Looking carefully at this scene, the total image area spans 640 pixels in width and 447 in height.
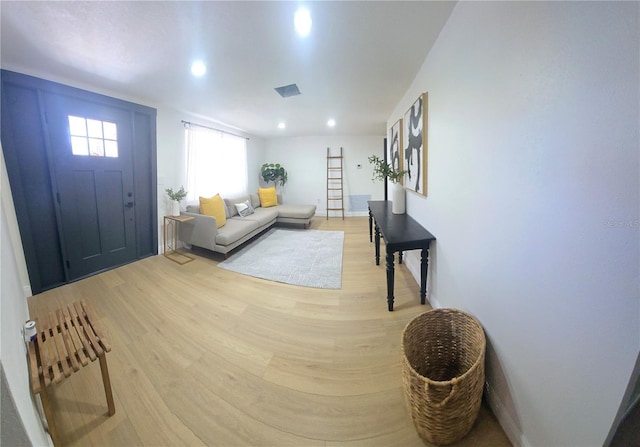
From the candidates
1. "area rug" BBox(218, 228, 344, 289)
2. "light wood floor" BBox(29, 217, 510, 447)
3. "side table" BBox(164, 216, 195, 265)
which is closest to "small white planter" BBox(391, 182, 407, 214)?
"light wood floor" BBox(29, 217, 510, 447)

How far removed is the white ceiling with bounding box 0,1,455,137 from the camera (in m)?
1.41

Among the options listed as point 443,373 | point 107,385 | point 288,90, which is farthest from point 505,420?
point 288,90

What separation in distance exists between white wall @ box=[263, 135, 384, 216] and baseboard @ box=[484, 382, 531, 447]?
5.33m

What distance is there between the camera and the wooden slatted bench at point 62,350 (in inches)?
37.5

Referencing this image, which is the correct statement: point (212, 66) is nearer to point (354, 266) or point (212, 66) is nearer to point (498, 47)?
point (498, 47)

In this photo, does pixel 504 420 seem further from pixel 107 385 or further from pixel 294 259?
pixel 294 259

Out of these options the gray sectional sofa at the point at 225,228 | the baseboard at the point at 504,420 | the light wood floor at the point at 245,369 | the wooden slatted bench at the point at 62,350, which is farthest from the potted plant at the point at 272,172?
the baseboard at the point at 504,420

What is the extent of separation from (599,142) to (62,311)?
8.84 feet

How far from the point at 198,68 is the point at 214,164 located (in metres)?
2.42

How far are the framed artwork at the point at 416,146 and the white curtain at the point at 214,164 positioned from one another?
350 cm

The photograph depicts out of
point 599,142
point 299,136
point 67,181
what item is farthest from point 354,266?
point 299,136

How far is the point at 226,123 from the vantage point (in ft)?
14.4

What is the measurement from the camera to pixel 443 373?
53.2 inches

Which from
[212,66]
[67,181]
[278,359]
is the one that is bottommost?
[278,359]
